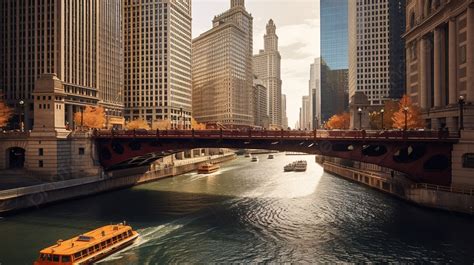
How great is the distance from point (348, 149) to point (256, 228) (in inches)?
1006

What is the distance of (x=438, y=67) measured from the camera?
82.6 meters

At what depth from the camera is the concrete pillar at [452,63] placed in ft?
242

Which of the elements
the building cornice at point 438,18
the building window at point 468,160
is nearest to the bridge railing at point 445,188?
the building window at point 468,160

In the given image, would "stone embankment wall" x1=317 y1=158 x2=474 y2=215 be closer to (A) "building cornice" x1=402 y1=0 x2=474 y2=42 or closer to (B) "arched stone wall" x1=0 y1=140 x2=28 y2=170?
(A) "building cornice" x1=402 y1=0 x2=474 y2=42

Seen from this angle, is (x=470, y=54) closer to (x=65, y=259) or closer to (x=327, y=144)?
(x=327, y=144)

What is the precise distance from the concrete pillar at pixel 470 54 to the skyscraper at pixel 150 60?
13865cm

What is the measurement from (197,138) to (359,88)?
157286mm

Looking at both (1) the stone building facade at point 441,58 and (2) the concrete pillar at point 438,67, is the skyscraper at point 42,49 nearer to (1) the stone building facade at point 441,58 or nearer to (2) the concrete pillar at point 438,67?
(1) the stone building facade at point 441,58

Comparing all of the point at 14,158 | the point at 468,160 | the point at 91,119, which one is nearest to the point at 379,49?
the point at 91,119

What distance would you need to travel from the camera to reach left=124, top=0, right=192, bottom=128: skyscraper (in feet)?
611

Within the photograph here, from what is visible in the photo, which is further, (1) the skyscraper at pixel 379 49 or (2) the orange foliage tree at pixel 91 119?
(1) the skyscraper at pixel 379 49

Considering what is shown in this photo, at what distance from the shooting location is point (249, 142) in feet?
199

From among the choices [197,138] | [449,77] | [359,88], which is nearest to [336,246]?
[197,138]

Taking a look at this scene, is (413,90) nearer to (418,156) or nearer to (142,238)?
(418,156)
